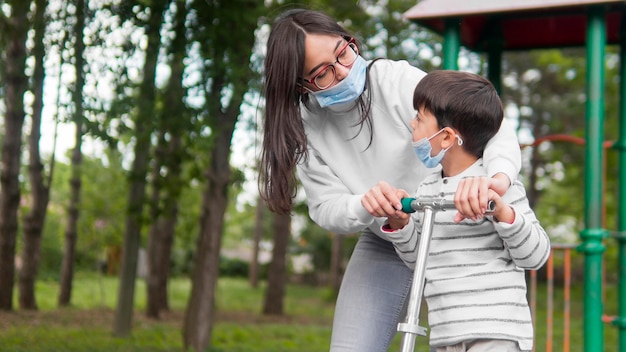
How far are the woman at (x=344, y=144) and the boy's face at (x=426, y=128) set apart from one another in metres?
0.22

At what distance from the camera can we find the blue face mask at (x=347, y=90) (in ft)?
8.61

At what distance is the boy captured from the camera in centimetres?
229

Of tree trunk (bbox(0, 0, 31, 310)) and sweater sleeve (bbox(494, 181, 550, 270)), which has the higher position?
tree trunk (bbox(0, 0, 31, 310))

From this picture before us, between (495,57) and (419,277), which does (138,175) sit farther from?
(419,277)

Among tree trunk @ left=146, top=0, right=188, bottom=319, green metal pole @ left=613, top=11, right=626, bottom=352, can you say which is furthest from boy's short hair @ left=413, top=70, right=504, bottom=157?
tree trunk @ left=146, top=0, right=188, bottom=319

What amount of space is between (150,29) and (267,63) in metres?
4.99

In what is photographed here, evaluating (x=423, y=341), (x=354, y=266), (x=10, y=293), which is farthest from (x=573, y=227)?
(x=354, y=266)

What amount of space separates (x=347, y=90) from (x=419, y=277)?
30.4 inches

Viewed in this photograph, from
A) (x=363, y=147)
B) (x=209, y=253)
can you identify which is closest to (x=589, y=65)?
(x=363, y=147)

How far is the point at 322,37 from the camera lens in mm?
2590

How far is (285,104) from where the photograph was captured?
2.68 meters

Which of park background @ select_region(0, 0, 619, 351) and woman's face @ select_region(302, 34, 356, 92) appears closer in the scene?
woman's face @ select_region(302, 34, 356, 92)

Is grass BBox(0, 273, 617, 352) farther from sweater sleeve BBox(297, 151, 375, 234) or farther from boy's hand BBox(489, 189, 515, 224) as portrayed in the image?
boy's hand BBox(489, 189, 515, 224)

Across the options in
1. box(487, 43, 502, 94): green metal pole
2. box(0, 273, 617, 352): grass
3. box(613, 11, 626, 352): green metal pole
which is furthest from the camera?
box(0, 273, 617, 352): grass
